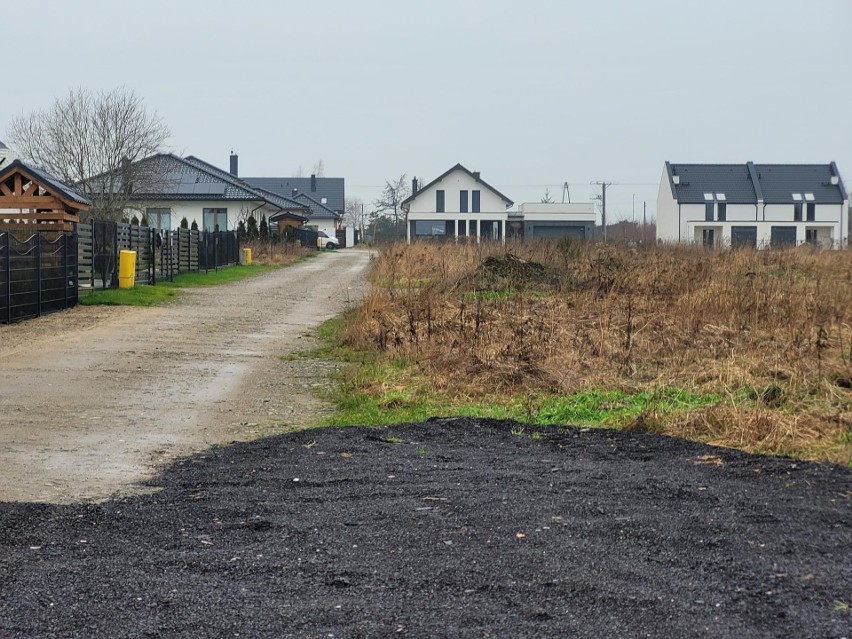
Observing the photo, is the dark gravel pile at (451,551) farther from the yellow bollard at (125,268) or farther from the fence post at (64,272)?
the yellow bollard at (125,268)

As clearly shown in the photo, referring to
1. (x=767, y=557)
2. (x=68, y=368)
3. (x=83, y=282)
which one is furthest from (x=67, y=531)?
(x=83, y=282)

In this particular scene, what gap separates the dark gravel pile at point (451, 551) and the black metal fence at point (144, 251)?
17483 mm

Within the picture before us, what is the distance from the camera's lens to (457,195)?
87.4m

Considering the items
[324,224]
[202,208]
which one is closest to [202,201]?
[202,208]

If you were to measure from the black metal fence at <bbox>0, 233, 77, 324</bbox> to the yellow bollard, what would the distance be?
367 centimetres

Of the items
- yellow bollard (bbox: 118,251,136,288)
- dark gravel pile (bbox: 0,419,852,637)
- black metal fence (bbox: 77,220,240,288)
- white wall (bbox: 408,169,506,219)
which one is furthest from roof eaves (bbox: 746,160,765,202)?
dark gravel pile (bbox: 0,419,852,637)

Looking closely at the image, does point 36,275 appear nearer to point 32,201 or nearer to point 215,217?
point 32,201

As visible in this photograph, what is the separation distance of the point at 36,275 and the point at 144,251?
10.1 m

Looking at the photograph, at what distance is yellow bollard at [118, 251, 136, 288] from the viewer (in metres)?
25.4

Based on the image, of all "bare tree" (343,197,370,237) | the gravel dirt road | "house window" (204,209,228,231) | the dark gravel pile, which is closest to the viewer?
the dark gravel pile

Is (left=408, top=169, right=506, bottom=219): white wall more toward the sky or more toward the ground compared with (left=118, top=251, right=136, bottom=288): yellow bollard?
more toward the sky

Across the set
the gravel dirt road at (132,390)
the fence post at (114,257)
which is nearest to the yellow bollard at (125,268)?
the fence post at (114,257)

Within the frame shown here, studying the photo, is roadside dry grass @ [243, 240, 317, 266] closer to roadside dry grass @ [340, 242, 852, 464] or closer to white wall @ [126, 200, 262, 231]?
white wall @ [126, 200, 262, 231]

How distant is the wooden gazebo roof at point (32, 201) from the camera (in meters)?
21.9
